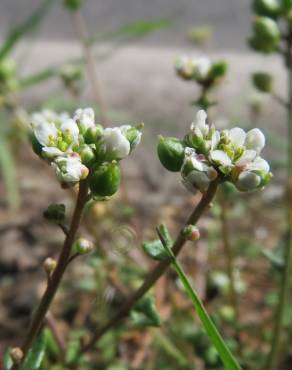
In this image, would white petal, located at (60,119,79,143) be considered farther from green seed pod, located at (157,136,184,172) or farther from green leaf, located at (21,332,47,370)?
green leaf, located at (21,332,47,370)

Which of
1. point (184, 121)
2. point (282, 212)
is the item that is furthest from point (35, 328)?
point (184, 121)

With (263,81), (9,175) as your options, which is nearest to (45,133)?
(263,81)

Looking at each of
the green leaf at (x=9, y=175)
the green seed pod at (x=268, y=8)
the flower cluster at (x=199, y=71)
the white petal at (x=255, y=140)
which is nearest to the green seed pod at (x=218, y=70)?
the flower cluster at (x=199, y=71)

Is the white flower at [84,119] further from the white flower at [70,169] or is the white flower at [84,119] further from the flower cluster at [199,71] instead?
the flower cluster at [199,71]

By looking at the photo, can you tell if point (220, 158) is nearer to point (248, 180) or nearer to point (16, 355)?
point (248, 180)

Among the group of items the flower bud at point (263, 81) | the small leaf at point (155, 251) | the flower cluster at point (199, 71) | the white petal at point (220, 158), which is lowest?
the flower bud at point (263, 81)

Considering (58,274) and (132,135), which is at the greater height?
(132,135)

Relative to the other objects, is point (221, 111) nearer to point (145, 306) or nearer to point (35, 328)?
point (145, 306)
